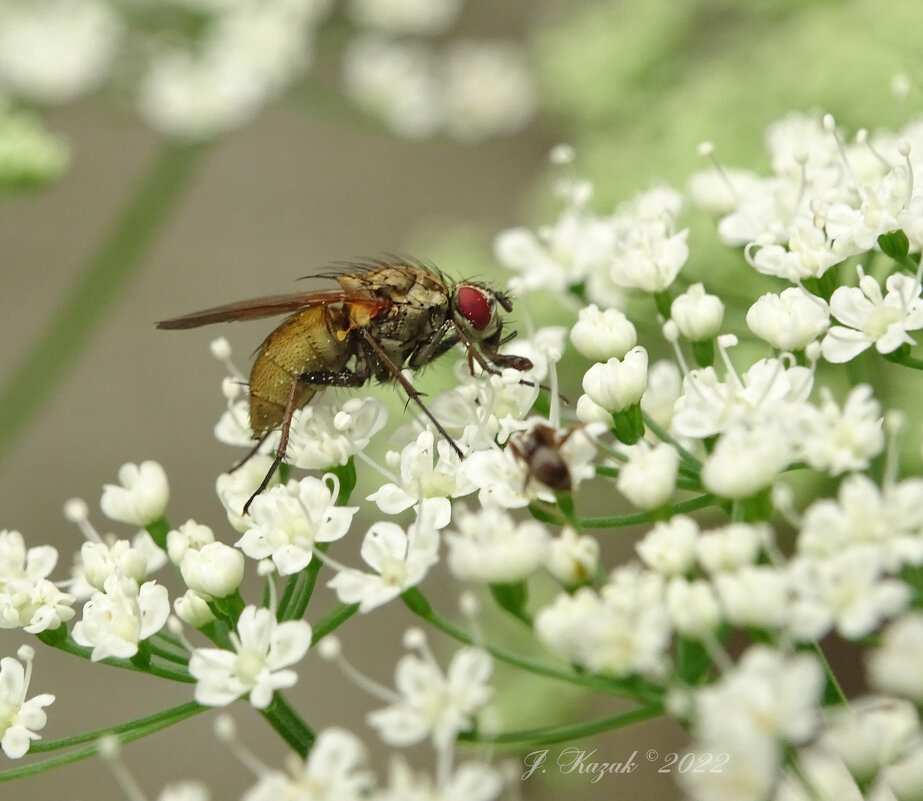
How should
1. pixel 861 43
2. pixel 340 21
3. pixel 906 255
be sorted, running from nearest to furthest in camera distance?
pixel 906 255 < pixel 861 43 < pixel 340 21

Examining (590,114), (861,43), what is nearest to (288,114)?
(590,114)

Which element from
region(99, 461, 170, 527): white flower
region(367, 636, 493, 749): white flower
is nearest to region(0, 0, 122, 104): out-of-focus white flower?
region(99, 461, 170, 527): white flower

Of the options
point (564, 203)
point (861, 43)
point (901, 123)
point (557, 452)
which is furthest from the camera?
point (564, 203)

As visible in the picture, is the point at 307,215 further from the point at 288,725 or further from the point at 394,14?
the point at 288,725

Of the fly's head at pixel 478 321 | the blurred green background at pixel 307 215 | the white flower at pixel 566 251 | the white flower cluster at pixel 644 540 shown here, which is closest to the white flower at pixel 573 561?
the white flower cluster at pixel 644 540

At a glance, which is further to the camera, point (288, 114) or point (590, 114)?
point (288, 114)

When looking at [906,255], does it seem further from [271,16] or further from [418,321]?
[271,16]

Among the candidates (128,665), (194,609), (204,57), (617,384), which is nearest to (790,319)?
(617,384)

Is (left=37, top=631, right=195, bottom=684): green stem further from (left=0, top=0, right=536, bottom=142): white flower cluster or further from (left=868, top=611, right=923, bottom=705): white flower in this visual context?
(left=0, top=0, right=536, bottom=142): white flower cluster
